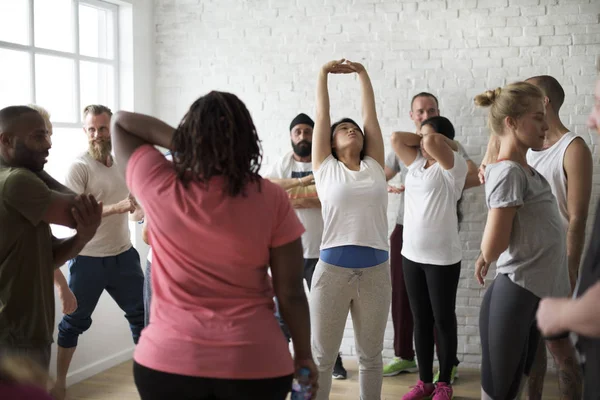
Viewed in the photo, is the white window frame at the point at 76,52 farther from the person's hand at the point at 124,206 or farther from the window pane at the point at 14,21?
the person's hand at the point at 124,206

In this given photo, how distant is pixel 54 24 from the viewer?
4.80 m

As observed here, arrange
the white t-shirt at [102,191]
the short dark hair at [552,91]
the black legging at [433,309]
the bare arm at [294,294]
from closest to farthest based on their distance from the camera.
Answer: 1. the bare arm at [294,294]
2. the short dark hair at [552,91]
3. the black legging at [433,309]
4. the white t-shirt at [102,191]

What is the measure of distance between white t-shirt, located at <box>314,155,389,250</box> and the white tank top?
808mm

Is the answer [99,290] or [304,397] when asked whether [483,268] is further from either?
[99,290]

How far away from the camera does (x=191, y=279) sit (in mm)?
1906

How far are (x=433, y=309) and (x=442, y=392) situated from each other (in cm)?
50

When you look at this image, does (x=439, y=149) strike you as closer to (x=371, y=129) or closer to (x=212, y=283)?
(x=371, y=129)

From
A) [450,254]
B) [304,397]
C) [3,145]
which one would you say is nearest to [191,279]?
[304,397]

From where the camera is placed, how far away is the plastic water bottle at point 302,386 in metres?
2.08

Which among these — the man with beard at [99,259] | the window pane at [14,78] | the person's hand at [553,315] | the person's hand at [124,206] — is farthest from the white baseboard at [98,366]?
the person's hand at [553,315]

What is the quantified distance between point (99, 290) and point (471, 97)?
2845 millimetres

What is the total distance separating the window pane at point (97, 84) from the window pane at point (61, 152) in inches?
9.5

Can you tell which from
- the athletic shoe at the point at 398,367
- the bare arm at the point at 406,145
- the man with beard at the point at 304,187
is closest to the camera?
the bare arm at the point at 406,145

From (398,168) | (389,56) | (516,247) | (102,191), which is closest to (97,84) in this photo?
(102,191)
